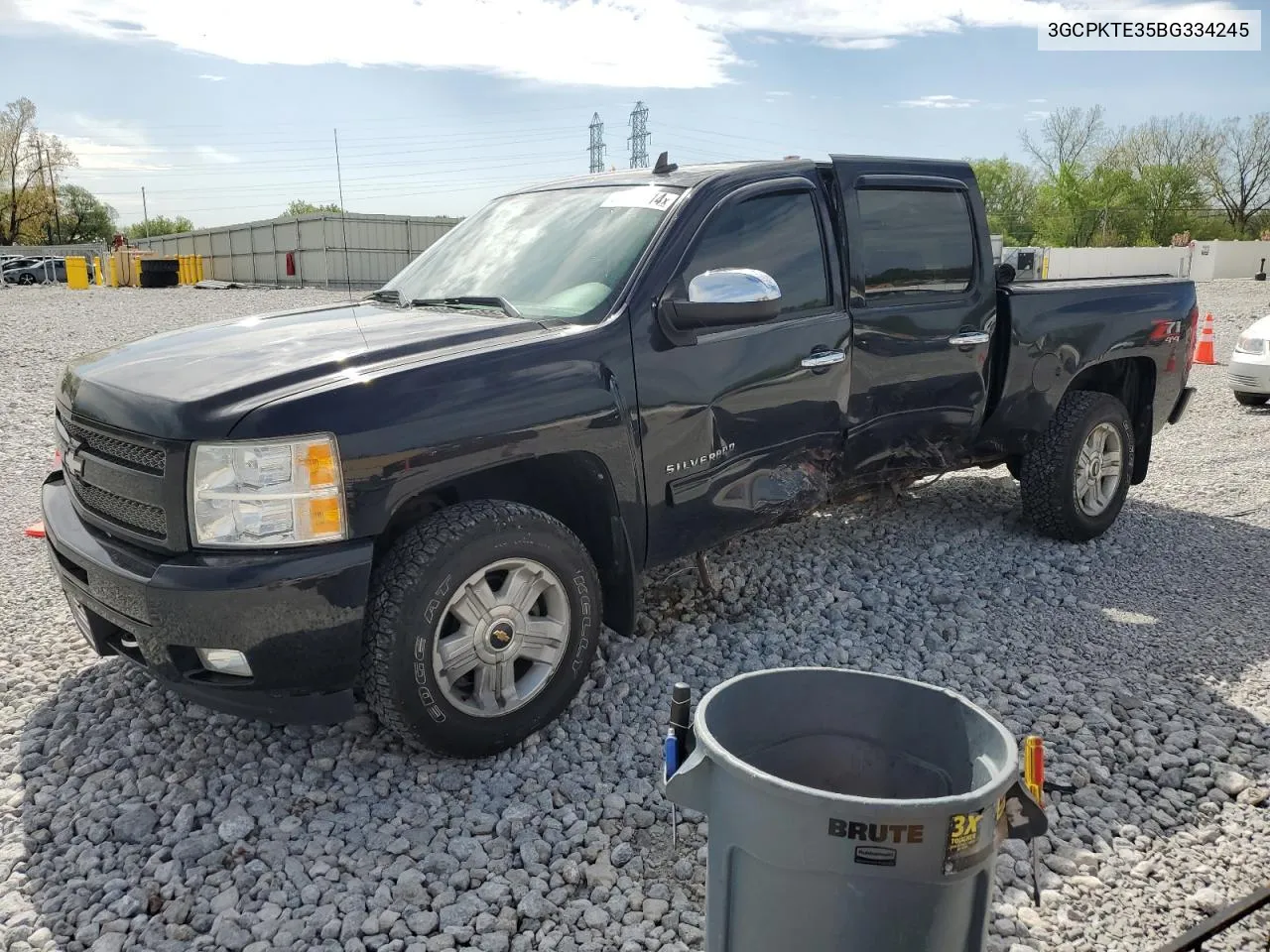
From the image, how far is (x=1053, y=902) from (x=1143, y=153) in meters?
79.0

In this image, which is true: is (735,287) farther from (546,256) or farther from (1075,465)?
(1075,465)

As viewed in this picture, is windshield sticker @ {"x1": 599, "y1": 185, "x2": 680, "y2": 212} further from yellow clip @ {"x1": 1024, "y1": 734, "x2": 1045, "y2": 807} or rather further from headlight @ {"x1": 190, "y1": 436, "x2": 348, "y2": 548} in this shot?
yellow clip @ {"x1": 1024, "y1": 734, "x2": 1045, "y2": 807}

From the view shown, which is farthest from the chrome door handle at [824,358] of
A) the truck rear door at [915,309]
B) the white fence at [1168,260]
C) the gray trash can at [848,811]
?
the white fence at [1168,260]

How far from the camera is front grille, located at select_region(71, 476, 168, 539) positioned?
121 inches

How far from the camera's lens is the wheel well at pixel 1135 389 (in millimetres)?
6129

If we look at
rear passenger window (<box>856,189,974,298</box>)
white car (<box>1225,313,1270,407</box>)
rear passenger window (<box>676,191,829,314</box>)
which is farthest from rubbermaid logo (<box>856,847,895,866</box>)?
white car (<box>1225,313,1270,407</box>)

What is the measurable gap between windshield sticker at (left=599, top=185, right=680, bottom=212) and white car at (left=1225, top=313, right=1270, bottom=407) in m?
9.19

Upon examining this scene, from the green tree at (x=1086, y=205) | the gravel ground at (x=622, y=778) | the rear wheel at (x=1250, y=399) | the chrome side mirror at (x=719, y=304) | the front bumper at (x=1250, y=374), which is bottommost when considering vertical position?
the gravel ground at (x=622, y=778)

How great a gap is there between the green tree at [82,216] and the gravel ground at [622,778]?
274 feet

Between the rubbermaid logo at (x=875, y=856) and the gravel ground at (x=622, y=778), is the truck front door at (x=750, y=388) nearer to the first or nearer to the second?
the gravel ground at (x=622, y=778)

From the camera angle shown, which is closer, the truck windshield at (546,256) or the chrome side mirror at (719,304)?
the chrome side mirror at (719,304)

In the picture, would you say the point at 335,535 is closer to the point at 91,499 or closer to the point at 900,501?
the point at 91,499

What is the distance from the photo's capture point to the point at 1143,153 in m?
70.8

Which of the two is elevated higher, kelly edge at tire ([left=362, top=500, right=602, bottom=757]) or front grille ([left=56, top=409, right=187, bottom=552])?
front grille ([left=56, top=409, right=187, bottom=552])
